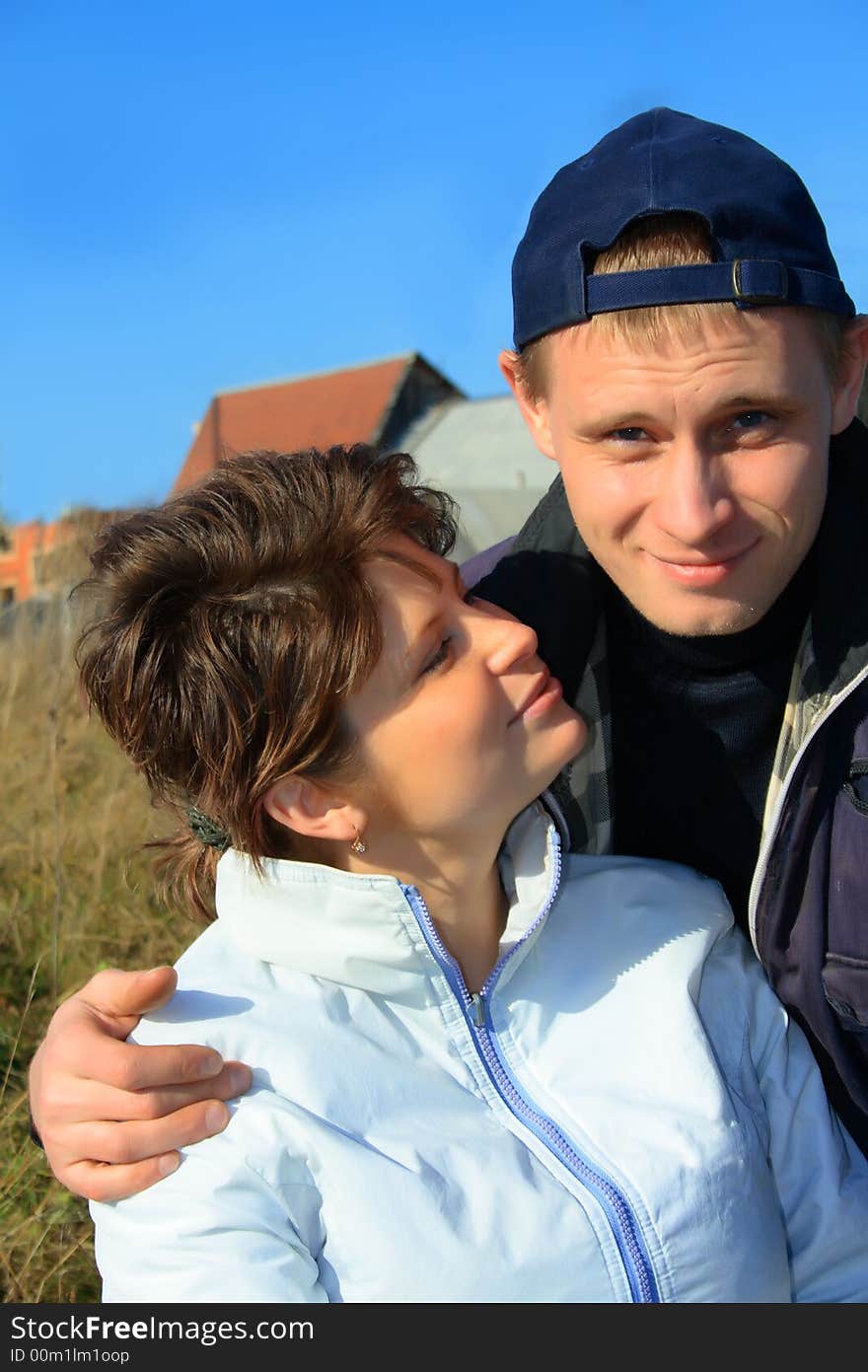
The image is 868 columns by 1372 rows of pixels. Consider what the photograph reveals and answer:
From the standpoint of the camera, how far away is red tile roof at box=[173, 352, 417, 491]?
24234mm

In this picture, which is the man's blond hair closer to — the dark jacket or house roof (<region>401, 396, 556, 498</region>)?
the dark jacket

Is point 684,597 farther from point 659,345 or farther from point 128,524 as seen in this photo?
point 128,524

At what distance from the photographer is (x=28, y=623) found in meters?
6.84

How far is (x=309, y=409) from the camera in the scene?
26406 millimetres

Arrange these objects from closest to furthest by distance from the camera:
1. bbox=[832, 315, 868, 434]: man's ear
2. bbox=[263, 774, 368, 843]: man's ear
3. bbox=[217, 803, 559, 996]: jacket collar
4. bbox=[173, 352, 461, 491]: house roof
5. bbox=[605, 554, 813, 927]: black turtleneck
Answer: bbox=[217, 803, 559, 996]: jacket collar < bbox=[263, 774, 368, 843]: man's ear < bbox=[832, 315, 868, 434]: man's ear < bbox=[605, 554, 813, 927]: black turtleneck < bbox=[173, 352, 461, 491]: house roof

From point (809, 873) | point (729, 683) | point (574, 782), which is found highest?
point (729, 683)

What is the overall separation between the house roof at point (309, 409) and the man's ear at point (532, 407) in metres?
20.7

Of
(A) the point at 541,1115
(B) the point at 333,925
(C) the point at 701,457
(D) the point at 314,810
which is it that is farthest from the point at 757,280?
(A) the point at 541,1115

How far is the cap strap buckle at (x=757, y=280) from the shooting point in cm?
188

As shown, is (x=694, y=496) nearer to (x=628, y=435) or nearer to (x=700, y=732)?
(x=628, y=435)

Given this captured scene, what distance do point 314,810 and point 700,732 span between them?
79 cm

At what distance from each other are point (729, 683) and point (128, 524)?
3.63 ft

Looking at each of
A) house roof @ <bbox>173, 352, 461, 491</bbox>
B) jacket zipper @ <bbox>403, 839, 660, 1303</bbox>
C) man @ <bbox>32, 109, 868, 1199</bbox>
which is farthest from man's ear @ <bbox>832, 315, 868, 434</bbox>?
house roof @ <bbox>173, 352, 461, 491</bbox>

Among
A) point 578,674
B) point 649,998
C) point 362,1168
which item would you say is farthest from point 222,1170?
point 578,674
